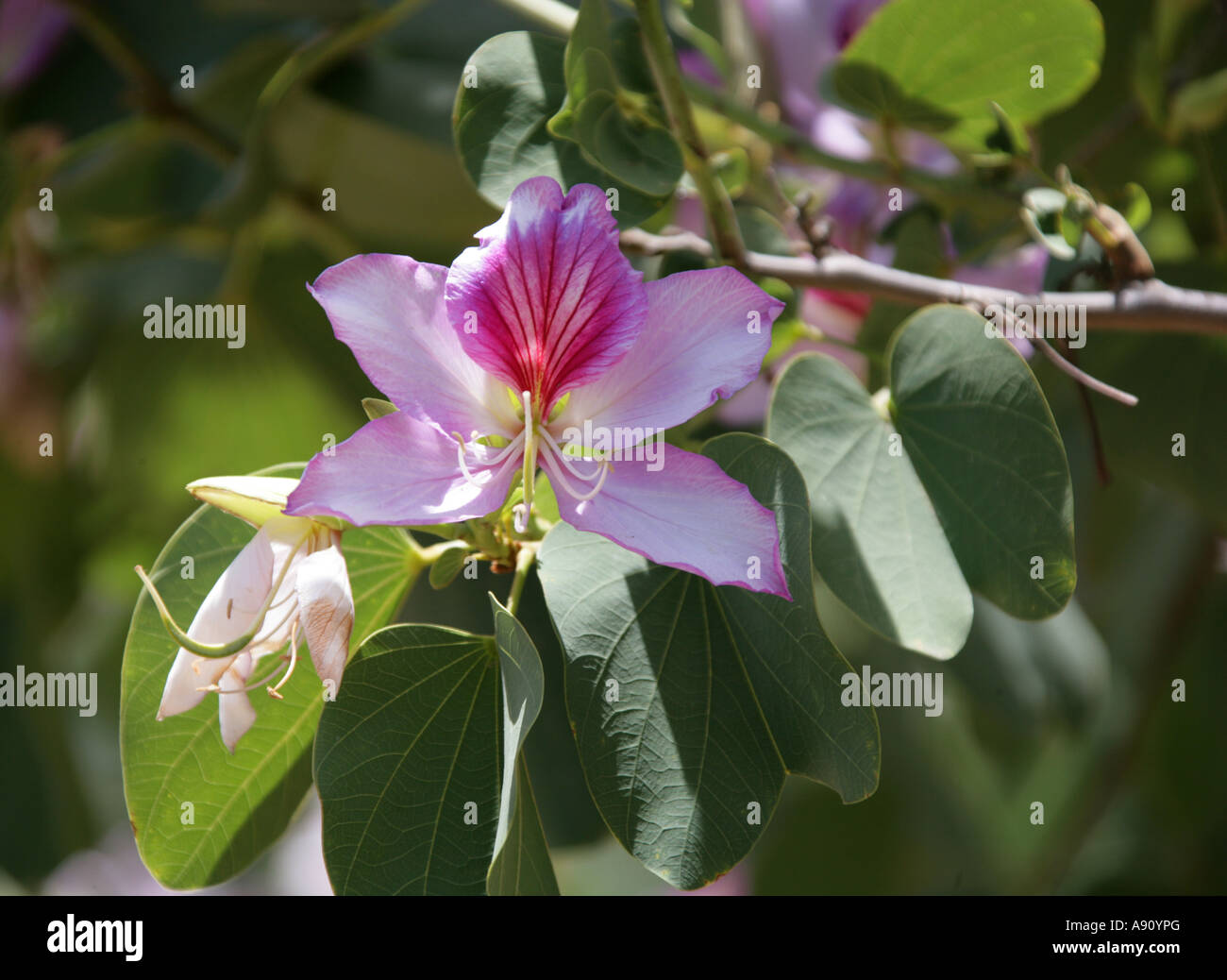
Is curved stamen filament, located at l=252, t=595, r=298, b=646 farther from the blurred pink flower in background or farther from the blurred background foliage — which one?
the blurred pink flower in background

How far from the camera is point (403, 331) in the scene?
533 mm

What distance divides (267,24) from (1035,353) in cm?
95

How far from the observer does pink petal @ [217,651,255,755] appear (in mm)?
552

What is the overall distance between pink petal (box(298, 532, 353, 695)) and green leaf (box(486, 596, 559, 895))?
71mm

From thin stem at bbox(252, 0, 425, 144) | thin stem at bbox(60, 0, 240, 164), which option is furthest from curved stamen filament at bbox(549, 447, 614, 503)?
thin stem at bbox(60, 0, 240, 164)

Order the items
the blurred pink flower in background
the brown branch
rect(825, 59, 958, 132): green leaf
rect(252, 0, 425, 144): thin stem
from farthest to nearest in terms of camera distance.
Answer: the blurred pink flower in background
rect(252, 0, 425, 144): thin stem
rect(825, 59, 958, 132): green leaf
the brown branch

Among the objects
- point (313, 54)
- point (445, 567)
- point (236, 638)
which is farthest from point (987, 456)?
point (313, 54)

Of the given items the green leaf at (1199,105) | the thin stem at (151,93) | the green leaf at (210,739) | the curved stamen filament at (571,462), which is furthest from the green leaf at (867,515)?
the thin stem at (151,93)

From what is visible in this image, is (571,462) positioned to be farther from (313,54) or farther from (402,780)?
(313,54)

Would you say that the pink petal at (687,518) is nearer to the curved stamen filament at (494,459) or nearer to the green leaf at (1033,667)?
the curved stamen filament at (494,459)

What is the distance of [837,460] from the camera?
2.11ft
